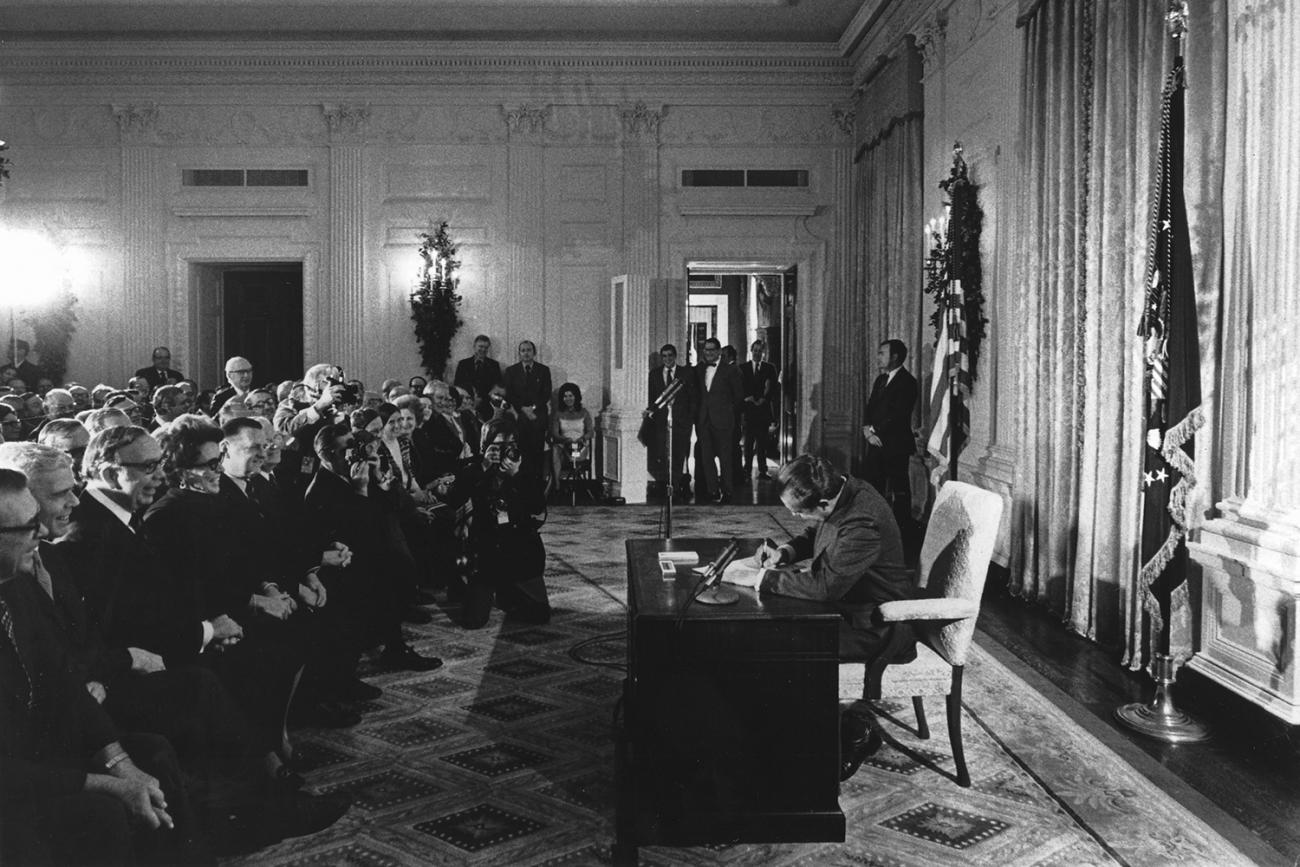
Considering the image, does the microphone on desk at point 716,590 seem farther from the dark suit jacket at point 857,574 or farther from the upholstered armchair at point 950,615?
the upholstered armchair at point 950,615

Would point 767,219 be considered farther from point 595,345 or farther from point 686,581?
point 686,581

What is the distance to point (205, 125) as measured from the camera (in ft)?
39.1

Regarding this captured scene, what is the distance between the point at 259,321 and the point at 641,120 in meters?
5.17

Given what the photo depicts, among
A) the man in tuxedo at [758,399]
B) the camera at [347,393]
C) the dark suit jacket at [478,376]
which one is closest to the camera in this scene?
the camera at [347,393]

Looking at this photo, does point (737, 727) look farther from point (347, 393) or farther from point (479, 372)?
point (479, 372)

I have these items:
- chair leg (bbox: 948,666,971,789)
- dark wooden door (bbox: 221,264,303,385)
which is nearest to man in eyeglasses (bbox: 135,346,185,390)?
dark wooden door (bbox: 221,264,303,385)

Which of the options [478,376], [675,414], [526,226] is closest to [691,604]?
[675,414]

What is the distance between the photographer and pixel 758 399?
41.2ft

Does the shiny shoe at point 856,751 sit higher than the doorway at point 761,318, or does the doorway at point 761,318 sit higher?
the doorway at point 761,318

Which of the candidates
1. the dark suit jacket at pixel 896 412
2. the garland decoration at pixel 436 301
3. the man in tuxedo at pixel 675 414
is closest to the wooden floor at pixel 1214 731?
the dark suit jacket at pixel 896 412

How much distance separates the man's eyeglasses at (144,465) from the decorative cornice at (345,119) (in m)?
9.44

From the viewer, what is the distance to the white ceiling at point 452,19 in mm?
10586

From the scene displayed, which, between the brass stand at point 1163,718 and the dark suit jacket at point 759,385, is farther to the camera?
the dark suit jacket at point 759,385

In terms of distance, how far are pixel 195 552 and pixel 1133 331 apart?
14.1ft
